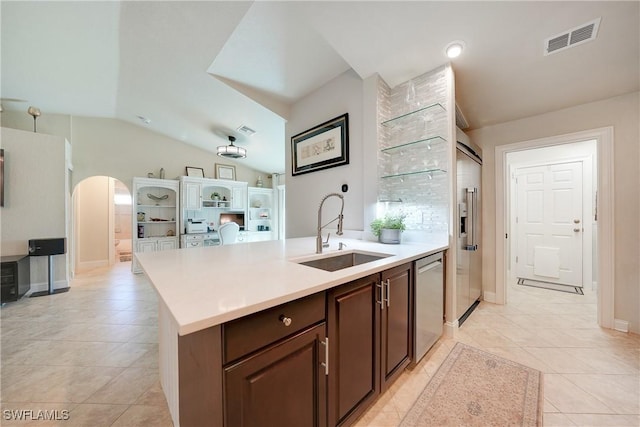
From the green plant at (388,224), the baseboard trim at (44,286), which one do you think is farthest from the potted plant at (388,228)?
the baseboard trim at (44,286)

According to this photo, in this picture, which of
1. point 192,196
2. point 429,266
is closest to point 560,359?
point 429,266

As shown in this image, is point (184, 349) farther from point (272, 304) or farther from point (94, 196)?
point (94, 196)

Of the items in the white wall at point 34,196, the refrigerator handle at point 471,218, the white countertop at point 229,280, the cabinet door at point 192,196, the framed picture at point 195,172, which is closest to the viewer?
A: the white countertop at point 229,280

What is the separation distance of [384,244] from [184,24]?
2.92 meters

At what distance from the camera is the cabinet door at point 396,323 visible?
4.33ft

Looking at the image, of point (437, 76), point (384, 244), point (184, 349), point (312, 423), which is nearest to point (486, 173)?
point (437, 76)

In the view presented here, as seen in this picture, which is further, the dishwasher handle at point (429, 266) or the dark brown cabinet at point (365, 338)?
the dishwasher handle at point (429, 266)

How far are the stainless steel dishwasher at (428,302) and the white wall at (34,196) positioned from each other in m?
5.20

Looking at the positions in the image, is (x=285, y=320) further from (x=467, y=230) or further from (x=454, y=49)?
(x=454, y=49)

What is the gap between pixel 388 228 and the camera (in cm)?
212

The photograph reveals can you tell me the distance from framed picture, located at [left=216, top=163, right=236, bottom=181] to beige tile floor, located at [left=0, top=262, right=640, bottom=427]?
146 inches

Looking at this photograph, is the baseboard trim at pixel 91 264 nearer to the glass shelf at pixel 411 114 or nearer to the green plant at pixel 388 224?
the green plant at pixel 388 224

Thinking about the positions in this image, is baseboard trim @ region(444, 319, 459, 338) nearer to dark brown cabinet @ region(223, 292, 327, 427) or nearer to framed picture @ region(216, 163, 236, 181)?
dark brown cabinet @ region(223, 292, 327, 427)

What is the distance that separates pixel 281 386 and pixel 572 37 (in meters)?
2.85
